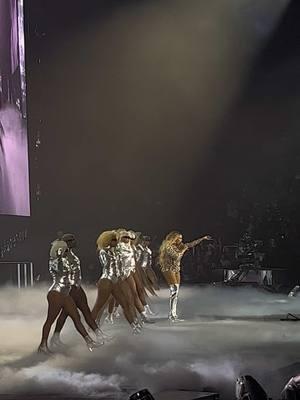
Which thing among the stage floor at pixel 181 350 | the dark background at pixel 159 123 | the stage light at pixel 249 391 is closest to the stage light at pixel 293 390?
the stage light at pixel 249 391

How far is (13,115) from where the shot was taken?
3.86m

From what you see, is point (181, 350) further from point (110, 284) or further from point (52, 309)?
point (52, 309)

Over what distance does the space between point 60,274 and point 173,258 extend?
2.06ft

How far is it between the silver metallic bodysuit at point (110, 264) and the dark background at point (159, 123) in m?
0.08

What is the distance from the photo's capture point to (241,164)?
3.73 m

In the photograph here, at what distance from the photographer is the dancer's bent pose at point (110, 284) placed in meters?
3.72

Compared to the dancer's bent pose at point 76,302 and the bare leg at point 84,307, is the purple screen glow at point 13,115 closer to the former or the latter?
the dancer's bent pose at point 76,302

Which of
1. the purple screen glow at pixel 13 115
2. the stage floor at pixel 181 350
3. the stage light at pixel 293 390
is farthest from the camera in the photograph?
the purple screen glow at pixel 13 115

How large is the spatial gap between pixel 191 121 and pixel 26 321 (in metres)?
1.44

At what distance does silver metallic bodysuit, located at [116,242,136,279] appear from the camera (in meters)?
3.76

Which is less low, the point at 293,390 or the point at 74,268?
the point at 74,268

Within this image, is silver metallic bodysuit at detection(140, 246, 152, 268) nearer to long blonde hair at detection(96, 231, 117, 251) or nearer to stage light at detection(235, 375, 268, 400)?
long blonde hair at detection(96, 231, 117, 251)

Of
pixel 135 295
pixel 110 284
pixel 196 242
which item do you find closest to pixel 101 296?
pixel 110 284

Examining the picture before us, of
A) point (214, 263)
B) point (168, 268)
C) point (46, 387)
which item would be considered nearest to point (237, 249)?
point (214, 263)
